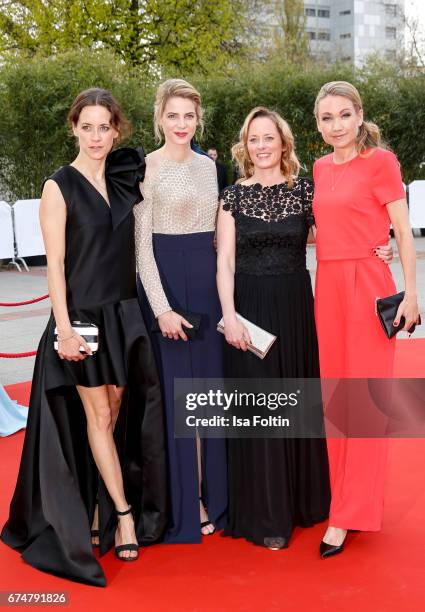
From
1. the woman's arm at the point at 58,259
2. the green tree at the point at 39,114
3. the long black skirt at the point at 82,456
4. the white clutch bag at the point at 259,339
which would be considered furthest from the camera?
the green tree at the point at 39,114

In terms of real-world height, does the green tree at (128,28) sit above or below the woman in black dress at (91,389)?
above

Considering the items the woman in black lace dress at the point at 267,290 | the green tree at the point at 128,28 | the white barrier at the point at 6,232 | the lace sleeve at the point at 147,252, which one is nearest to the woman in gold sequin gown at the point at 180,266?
the lace sleeve at the point at 147,252

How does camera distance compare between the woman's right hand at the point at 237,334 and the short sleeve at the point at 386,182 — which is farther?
the woman's right hand at the point at 237,334

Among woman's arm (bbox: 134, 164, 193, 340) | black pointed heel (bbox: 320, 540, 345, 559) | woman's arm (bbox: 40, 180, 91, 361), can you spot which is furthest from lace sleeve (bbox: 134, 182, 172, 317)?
black pointed heel (bbox: 320, 540, 345, 559)

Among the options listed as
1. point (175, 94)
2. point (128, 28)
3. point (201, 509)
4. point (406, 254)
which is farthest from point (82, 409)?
point (128, 28)

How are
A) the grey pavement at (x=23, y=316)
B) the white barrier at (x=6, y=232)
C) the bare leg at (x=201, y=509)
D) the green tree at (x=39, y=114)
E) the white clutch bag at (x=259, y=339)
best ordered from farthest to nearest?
the green tree at (x=39, y=114)
the white barrier at (x=6, y=232)
the grey pavement at (x=23, y=316)
the bare leg at (x=201, y=509)
the white clutch bag at (x=259, y=339)

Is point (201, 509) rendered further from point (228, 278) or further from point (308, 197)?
point (308, 197)

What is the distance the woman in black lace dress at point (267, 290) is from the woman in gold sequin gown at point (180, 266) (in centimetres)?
11

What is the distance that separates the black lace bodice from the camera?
323 cm

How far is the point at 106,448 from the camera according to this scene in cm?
320

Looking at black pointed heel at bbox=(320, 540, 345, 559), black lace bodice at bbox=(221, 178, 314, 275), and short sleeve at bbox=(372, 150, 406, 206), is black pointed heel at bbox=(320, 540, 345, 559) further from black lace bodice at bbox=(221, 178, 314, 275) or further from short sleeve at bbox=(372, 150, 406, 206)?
short sleeve at bbox=(372, 150, 406, 206)

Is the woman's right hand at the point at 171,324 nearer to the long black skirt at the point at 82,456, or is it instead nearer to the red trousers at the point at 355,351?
the long black skirt at the point at 82,456

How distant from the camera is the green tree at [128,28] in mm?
20062

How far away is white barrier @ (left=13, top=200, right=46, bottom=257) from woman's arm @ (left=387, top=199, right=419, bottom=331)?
31.8ft
